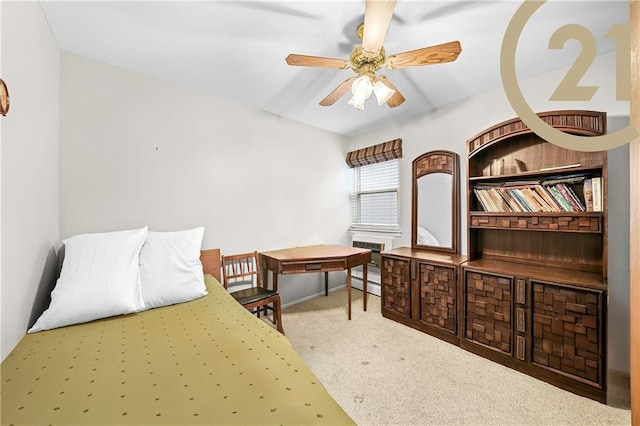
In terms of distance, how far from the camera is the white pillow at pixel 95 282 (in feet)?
4.63

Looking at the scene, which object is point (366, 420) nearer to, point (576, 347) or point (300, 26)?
point (576, 347)

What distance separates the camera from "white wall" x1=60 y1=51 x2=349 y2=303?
2.00 m

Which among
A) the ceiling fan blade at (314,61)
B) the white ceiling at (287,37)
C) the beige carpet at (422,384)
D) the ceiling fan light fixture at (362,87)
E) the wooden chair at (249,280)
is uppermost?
the white ceiling at (287,37)

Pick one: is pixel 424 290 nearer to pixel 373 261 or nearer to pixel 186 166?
pixel 373 261

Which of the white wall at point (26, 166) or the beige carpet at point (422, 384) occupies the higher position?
the white wall at point (26, 166)

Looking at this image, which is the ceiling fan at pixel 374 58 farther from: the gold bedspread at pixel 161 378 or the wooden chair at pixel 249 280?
the wooden chair at pixel 249 280

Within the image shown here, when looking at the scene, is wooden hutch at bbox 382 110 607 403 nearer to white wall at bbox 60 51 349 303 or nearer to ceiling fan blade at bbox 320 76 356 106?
ceiling fan blade at bbox 320 76 356 106

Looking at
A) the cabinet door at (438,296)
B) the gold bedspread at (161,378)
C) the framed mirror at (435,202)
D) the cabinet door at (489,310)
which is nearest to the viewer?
the gold bedspread at (161,378)

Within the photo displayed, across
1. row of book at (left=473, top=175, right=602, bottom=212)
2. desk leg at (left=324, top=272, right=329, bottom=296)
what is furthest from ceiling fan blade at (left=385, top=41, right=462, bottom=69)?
desk leg at (left=324, top=272, right=329, bottom=296)

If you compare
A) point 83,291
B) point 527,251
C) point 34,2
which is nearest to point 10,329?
point 83,291

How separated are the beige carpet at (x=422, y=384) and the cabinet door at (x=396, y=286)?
0.68 feet

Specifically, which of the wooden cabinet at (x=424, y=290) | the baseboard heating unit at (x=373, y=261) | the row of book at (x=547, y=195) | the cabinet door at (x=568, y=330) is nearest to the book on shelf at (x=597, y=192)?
the row of book at (x=547, y=195)

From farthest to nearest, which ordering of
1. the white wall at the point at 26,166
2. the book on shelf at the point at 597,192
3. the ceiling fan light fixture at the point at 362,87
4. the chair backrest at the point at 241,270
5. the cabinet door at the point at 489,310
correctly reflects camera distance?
the chair backrest at the point at 241,270 → the cabinet door at the point at 489,310 → the book on shelf at the point at 597,192 → the ceiling fan light fixture at the point at 362,87 → the white wall at the point at 26,166

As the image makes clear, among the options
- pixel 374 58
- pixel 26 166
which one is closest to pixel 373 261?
pixel 374 58
